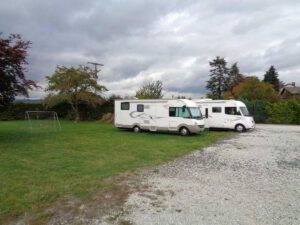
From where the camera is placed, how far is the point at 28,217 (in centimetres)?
470

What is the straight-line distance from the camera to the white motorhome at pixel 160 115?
16953 mm

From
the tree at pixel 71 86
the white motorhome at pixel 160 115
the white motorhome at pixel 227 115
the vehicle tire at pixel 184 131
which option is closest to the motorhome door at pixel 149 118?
the white motorhome at pixel 160 115

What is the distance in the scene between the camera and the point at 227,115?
65.6 ft

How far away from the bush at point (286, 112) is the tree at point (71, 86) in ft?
55.4

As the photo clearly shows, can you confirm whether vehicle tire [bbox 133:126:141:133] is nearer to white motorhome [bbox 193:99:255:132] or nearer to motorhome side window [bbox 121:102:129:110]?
motorhome side window [bbox 121:102:129:110]

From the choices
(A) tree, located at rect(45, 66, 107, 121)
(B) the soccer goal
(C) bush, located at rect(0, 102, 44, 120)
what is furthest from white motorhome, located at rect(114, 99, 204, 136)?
(C) bush, located at rect(0, 102, 44, 120)

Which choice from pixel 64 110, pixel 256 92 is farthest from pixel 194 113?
pixel 256 92

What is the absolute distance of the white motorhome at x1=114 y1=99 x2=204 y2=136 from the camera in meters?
17.0

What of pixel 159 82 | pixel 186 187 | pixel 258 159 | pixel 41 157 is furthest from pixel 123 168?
pixel 159 82

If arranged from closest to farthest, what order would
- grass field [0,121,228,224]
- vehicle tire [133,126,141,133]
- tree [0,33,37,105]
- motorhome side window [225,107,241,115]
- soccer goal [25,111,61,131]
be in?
grass field [0,121,228,224], tree [0,33,37,105], vehicle tire [133,126,141,133], motorhome side window [225,107,241,115], soccer goal [25,111,61,131]

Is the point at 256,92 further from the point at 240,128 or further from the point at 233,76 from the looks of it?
the point at 233,76

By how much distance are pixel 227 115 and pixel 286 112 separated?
376 inches

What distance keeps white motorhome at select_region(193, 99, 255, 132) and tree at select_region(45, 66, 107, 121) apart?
12440mm

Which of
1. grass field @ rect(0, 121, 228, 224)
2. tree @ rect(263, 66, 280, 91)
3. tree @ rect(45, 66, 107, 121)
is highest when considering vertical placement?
tree @ rect(263, 66, 280, 91)
